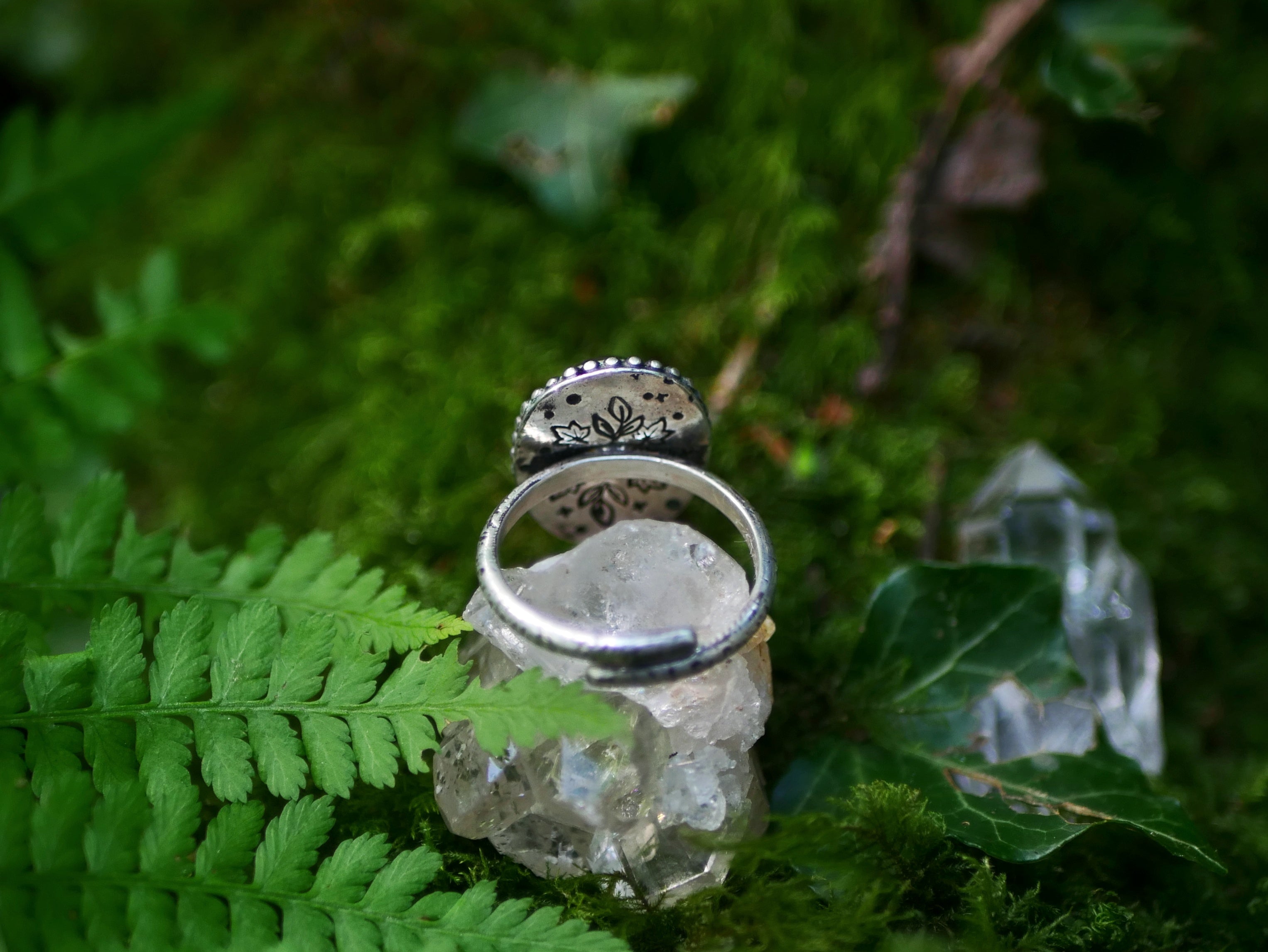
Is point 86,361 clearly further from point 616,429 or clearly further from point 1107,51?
point 1107,51

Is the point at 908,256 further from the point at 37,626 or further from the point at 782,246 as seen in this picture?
the point at 37,626

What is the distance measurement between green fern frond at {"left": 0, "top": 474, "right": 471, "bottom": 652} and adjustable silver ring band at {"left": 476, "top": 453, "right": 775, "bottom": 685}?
22cm

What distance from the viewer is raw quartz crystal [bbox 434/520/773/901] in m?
1.46

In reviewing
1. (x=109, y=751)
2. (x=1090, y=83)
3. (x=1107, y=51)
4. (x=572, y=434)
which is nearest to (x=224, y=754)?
(x=109, y=751)

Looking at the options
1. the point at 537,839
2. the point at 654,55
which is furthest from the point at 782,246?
the point at 537,839

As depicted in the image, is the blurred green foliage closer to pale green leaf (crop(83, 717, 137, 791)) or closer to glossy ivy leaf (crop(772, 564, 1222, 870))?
glossy ivy leaf (crop(772, 564, 1222, 870))

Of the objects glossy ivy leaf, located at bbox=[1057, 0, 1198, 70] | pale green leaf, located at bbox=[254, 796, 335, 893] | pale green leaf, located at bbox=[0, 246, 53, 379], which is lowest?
pale green leaf, located at bbox=[254, 796, 335, 893]

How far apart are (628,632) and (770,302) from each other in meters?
1.08

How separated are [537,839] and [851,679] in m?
0.69

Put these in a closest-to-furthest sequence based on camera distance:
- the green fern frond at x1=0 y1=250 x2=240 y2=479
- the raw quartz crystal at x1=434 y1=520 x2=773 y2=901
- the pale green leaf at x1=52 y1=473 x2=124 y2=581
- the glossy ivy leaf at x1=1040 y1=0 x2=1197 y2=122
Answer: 1. the raw quartz crystal at x1=434 y1=520 x2=773 y2=901
2. the pale green leaf at x1=52 y1=473 x2=124 y2=581
3. the green fern frond at x1=0 y1=250 x2=240 y2=479
4. the glossy ivy leaf at x1=1040 y1=0 x2=1197 y2=122

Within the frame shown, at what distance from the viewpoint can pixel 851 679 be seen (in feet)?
6.00

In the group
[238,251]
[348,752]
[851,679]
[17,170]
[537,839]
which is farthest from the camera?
[238,251]

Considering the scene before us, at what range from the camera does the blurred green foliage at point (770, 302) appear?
7.27 feet

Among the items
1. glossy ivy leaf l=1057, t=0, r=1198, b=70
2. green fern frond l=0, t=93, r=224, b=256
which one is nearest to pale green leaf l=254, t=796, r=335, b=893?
green fern frond l=0, t=93, r=224, b=256
